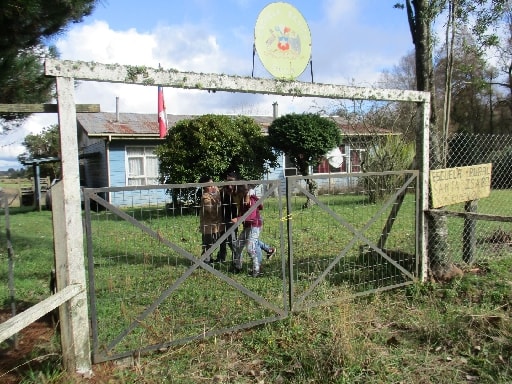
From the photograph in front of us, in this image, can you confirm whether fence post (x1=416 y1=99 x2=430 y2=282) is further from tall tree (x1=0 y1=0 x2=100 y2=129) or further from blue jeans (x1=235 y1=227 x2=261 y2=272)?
tall tree (x1=0 y1=0 x2=100 y2=129)

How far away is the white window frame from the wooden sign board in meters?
15.3

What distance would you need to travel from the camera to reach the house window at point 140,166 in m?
18.9

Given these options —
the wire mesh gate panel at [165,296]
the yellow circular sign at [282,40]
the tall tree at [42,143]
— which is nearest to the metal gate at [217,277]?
the wire mesh gate panel at [165,296]

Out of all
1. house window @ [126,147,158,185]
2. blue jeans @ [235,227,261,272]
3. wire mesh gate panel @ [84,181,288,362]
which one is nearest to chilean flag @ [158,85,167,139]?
house window @ [126,147,158,185]

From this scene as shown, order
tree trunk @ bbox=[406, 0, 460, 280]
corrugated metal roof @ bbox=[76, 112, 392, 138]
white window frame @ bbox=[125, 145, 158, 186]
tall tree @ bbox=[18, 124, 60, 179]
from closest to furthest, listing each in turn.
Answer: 1. tree trunk @ bbox=[406, 0, 460, 280]
2. corrugated metal roof @ bbox=[76, 112, 392, 138]
3. white window frame @ bbox=[125, 145, 158, 186]
4. tall tree @ bbox=[18, 124, 60, 179]

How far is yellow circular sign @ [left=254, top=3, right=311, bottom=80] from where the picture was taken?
4.01m

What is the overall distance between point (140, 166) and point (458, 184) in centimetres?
1600

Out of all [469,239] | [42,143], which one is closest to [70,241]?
[469,239]

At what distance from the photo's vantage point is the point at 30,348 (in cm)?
375

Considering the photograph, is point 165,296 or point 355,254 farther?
point 355,254

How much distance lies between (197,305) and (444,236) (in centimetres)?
314

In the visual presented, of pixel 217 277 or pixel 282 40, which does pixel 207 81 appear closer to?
pixel 282 40

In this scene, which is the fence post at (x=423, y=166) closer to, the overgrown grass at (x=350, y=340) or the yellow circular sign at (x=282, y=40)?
the overgrown grass at (x=350, y=340)

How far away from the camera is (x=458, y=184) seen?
5.27 meters
